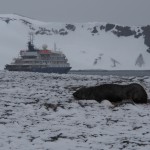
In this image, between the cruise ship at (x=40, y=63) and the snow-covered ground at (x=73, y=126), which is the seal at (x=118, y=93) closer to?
the snow-covered ground at (x=73, y=126)

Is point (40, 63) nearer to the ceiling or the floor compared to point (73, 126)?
nearer to the ceiling

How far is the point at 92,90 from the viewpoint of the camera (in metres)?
18.6

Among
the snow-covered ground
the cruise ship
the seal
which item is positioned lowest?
the snow-covered ground

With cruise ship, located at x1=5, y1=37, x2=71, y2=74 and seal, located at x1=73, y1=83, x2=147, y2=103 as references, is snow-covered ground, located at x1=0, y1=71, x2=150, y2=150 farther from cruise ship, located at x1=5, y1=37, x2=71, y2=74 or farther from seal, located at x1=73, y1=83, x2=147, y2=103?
cruise ship, located at x1=5, y1=37, x2=71, y2=74

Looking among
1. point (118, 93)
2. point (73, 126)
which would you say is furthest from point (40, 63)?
point (73, 126)

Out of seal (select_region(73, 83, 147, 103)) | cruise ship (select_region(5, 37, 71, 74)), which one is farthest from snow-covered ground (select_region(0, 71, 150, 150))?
cruise ship (select_region(5, 37, 71, 74))

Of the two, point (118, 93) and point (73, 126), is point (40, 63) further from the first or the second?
point (73, 126)

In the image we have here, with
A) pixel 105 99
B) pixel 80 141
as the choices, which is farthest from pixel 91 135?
pixel 105 99

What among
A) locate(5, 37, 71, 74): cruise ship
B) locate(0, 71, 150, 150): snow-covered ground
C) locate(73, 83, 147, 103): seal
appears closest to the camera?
locate(0, 71, 150, 150): snow-covered ground

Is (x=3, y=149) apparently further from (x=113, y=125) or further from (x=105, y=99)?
(x=105, y=99)

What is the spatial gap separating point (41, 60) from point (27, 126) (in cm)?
8712

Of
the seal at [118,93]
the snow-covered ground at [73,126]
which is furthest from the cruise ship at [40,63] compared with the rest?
the snow-covered ground at [73,126]

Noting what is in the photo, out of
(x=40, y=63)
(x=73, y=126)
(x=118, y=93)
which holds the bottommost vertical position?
(x=73, y=126)

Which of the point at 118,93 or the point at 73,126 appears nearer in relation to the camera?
the point at 73,126
